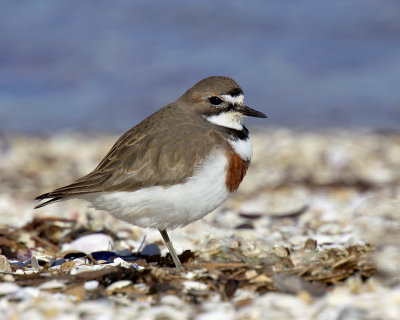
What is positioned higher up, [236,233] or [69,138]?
[69,138]

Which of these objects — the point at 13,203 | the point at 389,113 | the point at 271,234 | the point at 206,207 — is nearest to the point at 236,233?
the point at 271,234

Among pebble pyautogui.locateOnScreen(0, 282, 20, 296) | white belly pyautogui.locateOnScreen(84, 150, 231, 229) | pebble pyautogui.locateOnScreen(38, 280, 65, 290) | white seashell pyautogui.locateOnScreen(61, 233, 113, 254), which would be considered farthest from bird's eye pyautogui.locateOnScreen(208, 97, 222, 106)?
pebble pyautogui.locateOnScreen(0, 282, 20, 296)

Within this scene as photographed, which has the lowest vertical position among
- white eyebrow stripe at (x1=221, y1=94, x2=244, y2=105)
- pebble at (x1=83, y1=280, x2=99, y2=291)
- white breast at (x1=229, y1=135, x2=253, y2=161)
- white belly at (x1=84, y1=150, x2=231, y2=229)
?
pebble at (x1=83, y1=280, x2=99, y2=291)

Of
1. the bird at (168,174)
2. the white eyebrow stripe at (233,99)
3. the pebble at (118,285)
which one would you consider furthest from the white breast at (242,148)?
the pebble at (118,285)

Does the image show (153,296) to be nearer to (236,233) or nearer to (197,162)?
(197,162)

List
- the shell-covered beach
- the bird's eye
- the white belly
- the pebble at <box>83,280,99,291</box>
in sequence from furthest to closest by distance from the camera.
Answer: the bird's eye
the white belly
the pebble at <box>83,280,99,291</box>
the shell-covered beach

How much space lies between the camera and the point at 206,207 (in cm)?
440

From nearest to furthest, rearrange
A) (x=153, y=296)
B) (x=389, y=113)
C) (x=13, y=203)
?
(x=153, y=296)
(x=13, y=203)
(x=389, y=113)

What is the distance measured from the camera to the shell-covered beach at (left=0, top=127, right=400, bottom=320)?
292 cm

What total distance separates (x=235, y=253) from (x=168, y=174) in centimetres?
77

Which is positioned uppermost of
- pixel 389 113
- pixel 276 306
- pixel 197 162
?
pixel 389 113

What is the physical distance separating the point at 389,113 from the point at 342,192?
10408 millimetres

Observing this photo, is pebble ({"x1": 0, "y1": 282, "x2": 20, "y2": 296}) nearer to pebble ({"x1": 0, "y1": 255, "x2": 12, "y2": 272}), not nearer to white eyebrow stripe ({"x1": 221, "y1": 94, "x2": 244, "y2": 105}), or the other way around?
pebble ({"x1": 0, "y1": 255, "x2": 12, "y2": 272})

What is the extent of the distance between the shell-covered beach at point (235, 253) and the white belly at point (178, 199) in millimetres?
322
